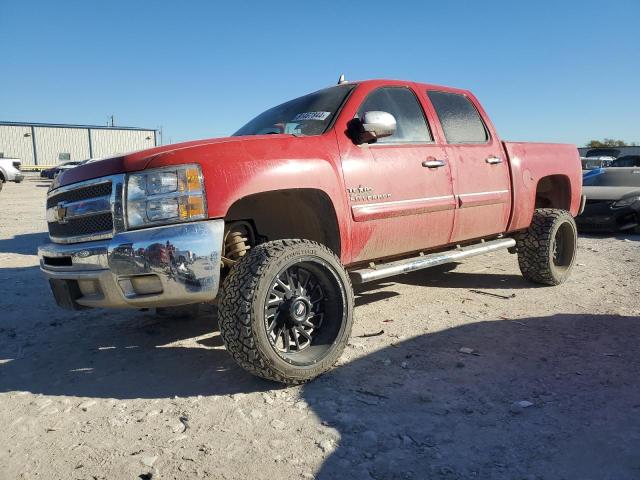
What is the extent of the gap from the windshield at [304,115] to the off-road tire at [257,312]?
1.03 metres

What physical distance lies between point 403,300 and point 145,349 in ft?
7.90

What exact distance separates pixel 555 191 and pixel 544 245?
1.09m

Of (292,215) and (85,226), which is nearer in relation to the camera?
(85,226)

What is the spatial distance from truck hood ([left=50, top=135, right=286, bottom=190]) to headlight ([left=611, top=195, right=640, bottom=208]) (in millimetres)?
8526

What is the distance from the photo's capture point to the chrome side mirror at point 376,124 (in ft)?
10.9

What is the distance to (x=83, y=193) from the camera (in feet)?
9.71

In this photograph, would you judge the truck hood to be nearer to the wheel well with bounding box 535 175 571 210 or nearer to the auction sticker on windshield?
the auction sticker on windshield

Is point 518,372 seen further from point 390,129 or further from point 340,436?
point 390,129

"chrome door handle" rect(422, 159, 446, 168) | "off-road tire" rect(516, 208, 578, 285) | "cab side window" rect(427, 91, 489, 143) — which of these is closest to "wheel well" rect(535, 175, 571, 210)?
"off-road tire" rect(516, 208, 578, 285)

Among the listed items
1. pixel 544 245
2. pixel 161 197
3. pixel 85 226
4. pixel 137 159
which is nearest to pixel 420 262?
pixel 544 245

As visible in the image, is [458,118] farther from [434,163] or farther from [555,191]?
[555,191]

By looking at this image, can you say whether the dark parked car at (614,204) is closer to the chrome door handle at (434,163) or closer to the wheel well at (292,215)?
the chrome door handle at (434,163)

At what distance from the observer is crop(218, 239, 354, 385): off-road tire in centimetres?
273

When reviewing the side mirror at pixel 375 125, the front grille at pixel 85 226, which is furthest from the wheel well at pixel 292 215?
the front grille at pixel 85 226
